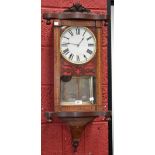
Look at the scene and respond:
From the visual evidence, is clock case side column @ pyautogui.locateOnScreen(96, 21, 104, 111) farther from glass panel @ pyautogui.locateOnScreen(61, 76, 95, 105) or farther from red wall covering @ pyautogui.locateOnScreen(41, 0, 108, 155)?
red wall covering @ pyautogui.locateOnScreen(41, 0, 108, 155)

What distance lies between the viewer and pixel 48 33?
5.22ft

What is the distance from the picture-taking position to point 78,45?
1497 mm

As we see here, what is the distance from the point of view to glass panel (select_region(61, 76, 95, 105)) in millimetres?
1493

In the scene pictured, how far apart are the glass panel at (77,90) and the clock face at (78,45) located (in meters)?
0.08

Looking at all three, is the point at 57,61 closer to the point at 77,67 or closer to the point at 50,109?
the point at 77,67

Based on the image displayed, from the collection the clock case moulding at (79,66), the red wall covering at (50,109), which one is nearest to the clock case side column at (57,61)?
the clock case moulding at (79,66)

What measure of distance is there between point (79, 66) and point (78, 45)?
9 cm

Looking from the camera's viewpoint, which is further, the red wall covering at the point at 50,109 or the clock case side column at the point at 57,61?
the red wall covering at the point at 50,109

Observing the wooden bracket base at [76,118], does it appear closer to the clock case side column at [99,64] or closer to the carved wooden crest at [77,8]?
the clock case side column at [99,64]

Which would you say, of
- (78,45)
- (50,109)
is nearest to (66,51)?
(78,45)

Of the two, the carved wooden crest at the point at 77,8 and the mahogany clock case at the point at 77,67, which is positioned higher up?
the carved wooden crest at the point at 77,8

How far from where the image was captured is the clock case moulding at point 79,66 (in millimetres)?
1466
